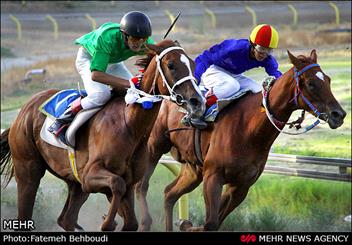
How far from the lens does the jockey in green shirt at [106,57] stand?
757 centimetres

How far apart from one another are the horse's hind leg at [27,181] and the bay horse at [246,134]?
1099mm

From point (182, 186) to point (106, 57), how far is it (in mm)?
1937

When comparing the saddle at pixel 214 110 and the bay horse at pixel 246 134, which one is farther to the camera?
the saddle at pixel 214 110

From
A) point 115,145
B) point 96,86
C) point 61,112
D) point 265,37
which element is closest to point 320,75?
point 265,37

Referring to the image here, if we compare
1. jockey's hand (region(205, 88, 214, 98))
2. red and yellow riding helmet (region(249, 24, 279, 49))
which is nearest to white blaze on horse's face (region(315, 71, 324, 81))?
red and yellow riding helmet (region(249, 24, 279, 49))

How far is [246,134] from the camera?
8180 millimetres

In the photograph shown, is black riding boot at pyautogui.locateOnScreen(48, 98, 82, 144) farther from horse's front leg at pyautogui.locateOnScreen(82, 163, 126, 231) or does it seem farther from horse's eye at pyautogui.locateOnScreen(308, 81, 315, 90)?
horse's eye at pyautogui.locateOnScreen(308, 81, 315, 90)

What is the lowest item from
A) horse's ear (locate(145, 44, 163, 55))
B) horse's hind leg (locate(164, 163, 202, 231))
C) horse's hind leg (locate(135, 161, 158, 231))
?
horse's hind leg (locate(135, 161, 158, 231))

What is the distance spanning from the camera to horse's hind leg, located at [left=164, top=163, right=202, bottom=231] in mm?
9078

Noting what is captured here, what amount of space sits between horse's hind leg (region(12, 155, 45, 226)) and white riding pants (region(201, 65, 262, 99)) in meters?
1.73

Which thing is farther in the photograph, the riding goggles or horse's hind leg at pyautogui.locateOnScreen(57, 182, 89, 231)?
horse's hind leg at pyautogui.locateOnScreen(57, 182, 89, 231)

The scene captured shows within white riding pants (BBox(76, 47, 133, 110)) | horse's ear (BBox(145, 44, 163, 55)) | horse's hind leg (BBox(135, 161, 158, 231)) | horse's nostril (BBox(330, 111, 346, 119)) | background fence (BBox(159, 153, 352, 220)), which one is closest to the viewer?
horse's ear (BBox(145, 44, 163, 55))

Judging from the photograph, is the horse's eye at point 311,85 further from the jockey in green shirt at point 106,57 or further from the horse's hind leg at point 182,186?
the horse's hind leg at point 182,186

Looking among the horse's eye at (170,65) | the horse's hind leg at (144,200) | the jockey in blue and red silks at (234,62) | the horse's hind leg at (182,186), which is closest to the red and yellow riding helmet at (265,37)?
the jockey in blue and red silks at (234,62)
